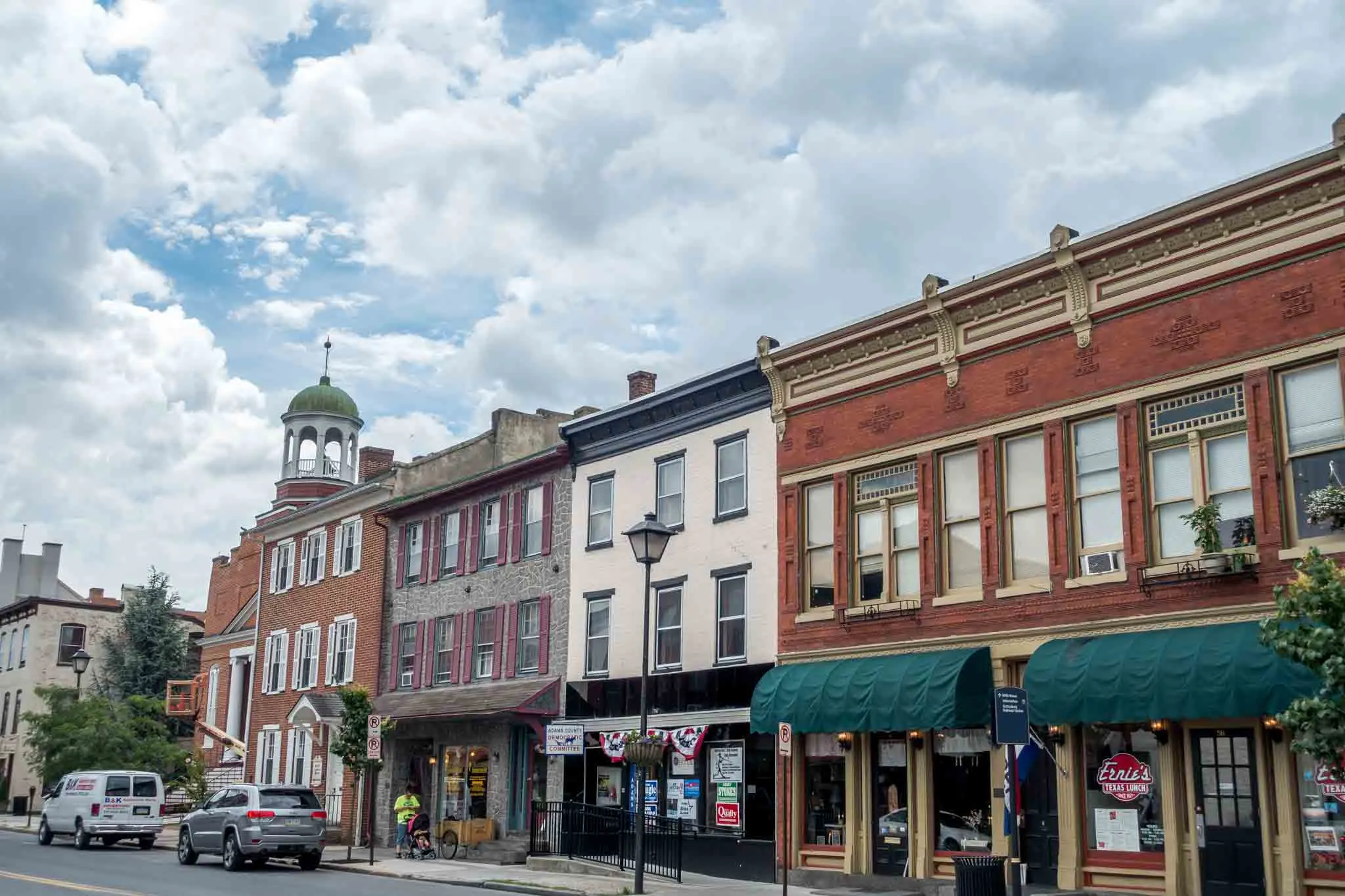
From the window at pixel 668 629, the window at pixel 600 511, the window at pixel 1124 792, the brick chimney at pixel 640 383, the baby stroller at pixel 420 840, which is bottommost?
the baby stroller at pixel 420 840

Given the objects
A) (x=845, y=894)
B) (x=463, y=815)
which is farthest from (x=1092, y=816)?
(x=463, y=815)

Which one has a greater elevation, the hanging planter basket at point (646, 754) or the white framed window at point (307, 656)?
the white framed window at point (307, 656)

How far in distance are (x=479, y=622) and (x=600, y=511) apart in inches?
237

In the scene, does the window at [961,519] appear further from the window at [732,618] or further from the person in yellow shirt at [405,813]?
the person in yellow shirt at [405,813]

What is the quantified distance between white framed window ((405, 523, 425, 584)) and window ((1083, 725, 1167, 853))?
75.1 ft

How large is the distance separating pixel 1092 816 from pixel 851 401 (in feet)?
28.2

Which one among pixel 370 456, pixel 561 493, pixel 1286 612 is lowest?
pixel 1286 612

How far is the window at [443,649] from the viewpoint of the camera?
1437 inches

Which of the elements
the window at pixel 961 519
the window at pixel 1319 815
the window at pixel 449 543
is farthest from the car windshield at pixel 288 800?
the window at pixel 1319 815

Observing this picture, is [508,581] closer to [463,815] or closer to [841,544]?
[463,815]

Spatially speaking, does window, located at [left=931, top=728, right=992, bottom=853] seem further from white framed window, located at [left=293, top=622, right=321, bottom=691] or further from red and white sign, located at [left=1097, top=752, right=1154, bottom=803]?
white framed window, located at [left=293, top=622, right=321, bottom=691]

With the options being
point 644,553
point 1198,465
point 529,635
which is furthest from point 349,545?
point 1198,465

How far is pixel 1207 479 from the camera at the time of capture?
19312 millimetres

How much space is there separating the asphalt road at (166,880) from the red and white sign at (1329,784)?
12691mm
